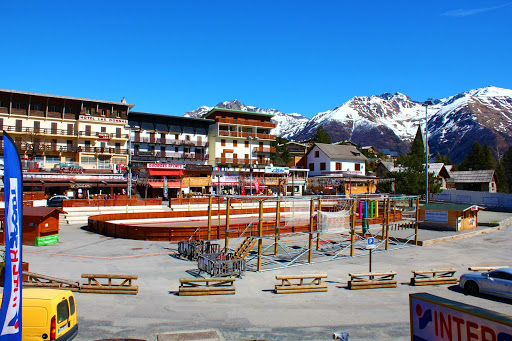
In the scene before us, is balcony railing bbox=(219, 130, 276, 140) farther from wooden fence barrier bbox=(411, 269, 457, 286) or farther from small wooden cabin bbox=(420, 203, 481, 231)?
wooden fence barrier bbox=(411, 269, 457, 286)

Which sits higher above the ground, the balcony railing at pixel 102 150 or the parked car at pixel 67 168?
the balcony railing at pixel 102 150

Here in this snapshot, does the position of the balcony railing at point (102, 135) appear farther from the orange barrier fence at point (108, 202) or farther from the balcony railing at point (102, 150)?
the orange barrier fence at point (108, 202)

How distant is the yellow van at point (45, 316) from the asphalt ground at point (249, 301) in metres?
1.43

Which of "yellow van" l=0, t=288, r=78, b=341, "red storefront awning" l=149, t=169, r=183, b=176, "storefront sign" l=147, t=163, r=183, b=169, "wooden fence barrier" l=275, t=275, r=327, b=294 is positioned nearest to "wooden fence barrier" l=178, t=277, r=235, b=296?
"wooden fence barrier" l=275, t=275, r=327, b=294

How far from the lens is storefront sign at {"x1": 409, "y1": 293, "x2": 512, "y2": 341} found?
648 cm

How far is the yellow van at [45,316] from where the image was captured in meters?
9.26

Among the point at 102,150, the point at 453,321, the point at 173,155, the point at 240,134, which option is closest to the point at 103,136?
the point at 102,150

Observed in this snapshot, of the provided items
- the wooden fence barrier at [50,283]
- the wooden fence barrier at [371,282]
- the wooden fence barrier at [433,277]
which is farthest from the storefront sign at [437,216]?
the wooden fence barrier at [50,283]

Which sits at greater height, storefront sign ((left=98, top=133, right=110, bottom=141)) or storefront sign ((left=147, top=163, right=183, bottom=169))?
storefront sign ((left=98, top=133, right=110, bottom=141))

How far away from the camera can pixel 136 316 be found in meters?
13.0

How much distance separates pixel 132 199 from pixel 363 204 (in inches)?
1025

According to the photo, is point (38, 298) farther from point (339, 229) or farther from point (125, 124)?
point (125, 124)

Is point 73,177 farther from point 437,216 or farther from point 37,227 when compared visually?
point 437,216

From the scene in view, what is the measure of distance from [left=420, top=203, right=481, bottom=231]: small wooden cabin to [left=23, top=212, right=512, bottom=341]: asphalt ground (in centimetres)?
776
